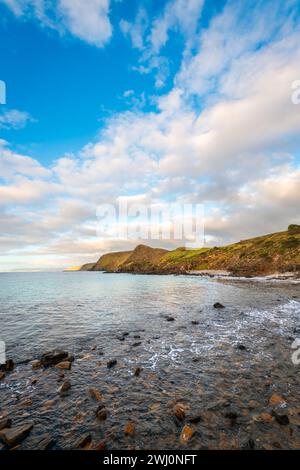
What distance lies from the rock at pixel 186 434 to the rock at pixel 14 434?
241 inches

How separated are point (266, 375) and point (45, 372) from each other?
13.5 metres

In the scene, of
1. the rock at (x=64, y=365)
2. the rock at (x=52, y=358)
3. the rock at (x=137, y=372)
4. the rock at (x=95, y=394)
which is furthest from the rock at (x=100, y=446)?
the rock at (x=52, y=358)

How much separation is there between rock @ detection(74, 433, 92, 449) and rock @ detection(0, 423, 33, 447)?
226 cm

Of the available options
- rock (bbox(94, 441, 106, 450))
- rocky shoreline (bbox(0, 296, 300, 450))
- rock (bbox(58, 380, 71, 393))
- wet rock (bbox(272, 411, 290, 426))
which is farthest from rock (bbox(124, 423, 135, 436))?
wet rock (bbox(272, 411, 290, 426))

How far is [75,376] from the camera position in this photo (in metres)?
13.7

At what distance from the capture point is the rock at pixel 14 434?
8336 millimetres

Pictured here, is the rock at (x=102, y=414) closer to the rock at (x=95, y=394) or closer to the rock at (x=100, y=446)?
Result: the rock at (x=95, y=394)

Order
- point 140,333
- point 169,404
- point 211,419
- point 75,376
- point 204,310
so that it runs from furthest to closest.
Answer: point 204,310
point 140,333
point 75,376
point 169,404
point 211,419

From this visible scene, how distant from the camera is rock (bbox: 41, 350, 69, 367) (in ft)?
51.0

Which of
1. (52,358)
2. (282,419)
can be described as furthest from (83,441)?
(52,358)

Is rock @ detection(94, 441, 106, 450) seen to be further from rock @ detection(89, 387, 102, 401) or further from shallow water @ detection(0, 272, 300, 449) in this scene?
rock @ detection(89, 387, 102, 401)

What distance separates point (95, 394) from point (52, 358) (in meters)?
6.03

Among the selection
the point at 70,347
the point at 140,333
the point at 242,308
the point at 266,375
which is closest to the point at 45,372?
the point at 70,347
